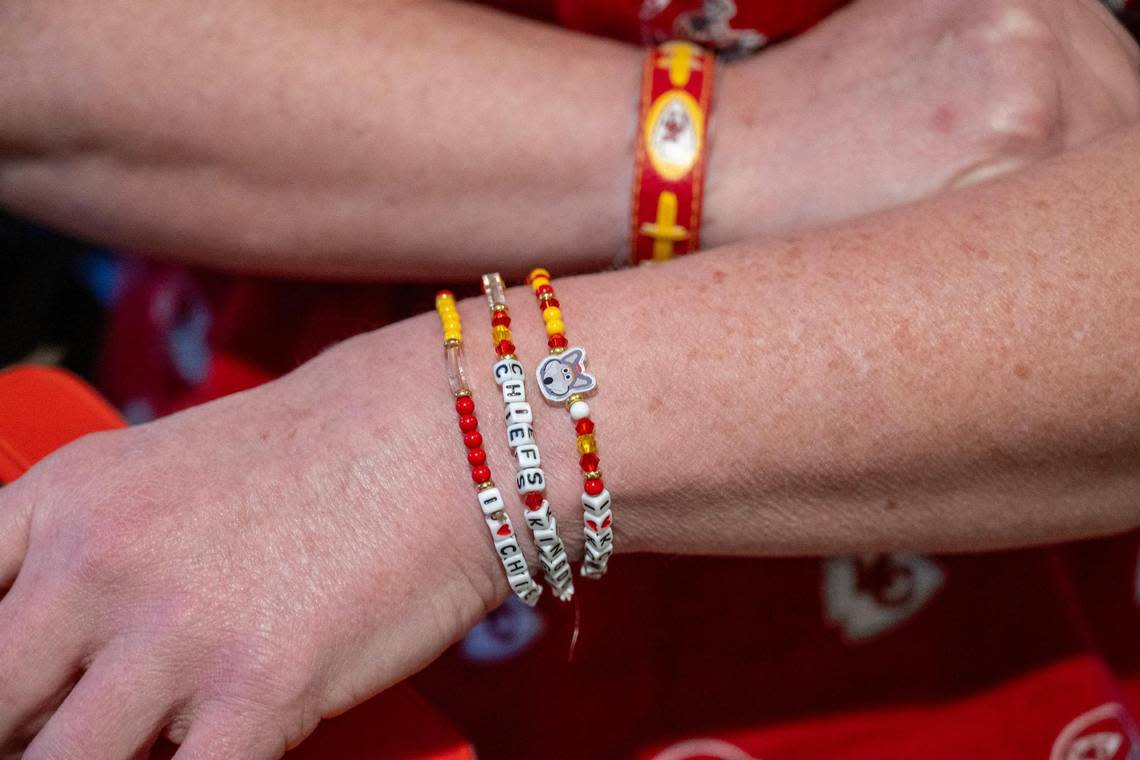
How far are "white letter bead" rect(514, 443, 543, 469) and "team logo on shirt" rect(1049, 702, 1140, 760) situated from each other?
0.59 metres

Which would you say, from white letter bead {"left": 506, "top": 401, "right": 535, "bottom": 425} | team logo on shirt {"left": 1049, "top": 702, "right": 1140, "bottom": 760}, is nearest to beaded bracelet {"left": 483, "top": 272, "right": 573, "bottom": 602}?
white letter bead {"left": 506, "top": 401, "right": 535, "bottom": 425}

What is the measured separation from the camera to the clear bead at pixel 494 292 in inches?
27.0

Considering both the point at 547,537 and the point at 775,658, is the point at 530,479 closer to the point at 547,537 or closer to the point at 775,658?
the point at 547,537

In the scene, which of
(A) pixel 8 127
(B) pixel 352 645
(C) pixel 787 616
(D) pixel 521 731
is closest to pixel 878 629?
(C) pixel 787 616

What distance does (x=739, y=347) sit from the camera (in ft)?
2.10

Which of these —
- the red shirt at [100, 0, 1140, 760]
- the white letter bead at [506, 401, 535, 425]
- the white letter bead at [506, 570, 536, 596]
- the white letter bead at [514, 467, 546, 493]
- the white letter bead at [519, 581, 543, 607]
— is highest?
the white letter bead at [506, 401, 535, 425]

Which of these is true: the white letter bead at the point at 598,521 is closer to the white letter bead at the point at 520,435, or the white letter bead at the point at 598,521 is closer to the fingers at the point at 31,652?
the white letter bead at the point at 520,435

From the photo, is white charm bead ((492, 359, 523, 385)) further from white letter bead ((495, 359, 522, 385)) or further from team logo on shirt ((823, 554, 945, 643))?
team logo on shirt ((823, 554, 945, 643))

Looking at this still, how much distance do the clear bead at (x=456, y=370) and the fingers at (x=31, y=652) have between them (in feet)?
0.97

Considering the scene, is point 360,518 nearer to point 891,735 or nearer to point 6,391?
point 6,391

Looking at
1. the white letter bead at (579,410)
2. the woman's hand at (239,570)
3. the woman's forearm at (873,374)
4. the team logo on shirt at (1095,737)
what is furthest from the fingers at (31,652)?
the team logo on shirt at (1095,737)

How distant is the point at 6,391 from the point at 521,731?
20.8 inches

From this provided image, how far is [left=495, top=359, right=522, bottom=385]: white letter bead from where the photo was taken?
25.3 inches

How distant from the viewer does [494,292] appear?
2.28 ft
